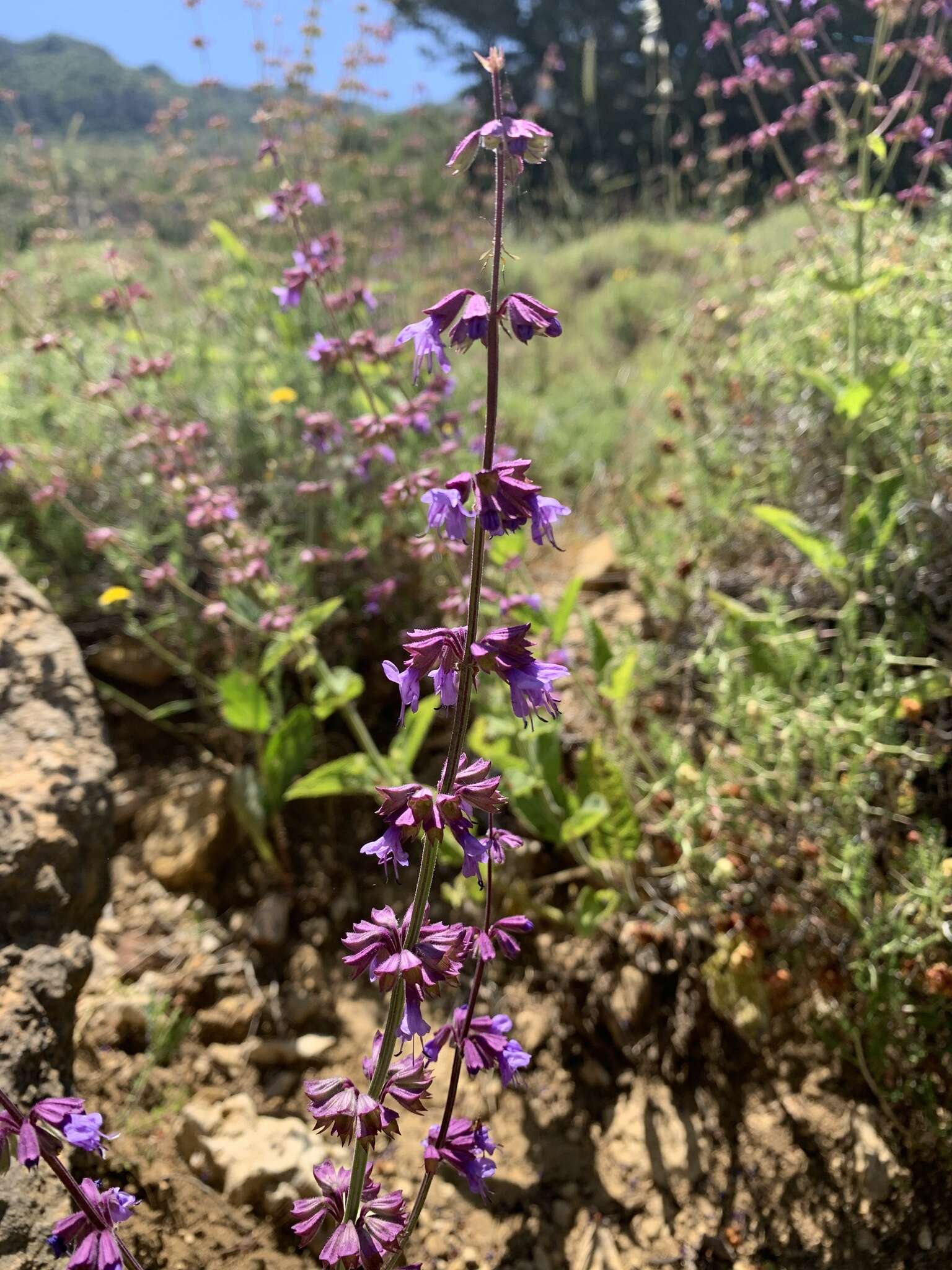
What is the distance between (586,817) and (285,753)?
1.09m

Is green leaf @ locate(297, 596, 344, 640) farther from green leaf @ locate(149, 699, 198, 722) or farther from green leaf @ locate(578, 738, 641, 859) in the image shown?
green leaf @ locate(578, 738, 641, 859)

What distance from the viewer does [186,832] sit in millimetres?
3082

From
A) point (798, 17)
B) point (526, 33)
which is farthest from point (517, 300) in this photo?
point (526, 33)

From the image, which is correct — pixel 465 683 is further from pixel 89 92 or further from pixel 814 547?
pixel 89 92

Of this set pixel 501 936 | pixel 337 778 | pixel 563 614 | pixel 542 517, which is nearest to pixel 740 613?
pixel 563 614

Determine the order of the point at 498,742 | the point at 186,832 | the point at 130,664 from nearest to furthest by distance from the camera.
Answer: the point at 498,742, the point at 186,832, the point at 130,664

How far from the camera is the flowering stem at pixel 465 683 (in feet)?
3.88

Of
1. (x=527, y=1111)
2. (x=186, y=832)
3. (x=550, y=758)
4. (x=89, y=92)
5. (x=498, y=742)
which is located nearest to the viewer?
(x=527, y=1111)

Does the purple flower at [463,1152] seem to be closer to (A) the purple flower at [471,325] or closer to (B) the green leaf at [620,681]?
(A) the purple flower at [471,325]

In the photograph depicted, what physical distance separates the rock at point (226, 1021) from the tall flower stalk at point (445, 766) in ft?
4.24

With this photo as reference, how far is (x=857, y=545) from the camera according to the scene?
2951mm

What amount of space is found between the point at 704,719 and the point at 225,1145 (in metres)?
1.92

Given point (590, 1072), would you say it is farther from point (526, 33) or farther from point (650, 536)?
point (526, 33)

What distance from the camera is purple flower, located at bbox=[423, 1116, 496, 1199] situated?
1469 mm
